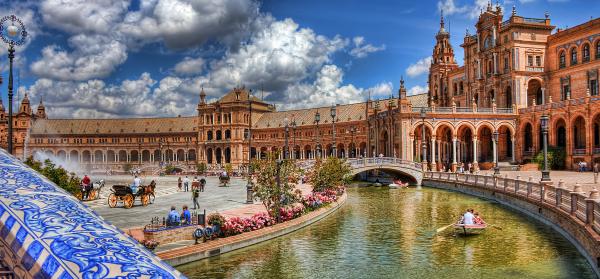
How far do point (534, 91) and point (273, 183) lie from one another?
5134 centimetres

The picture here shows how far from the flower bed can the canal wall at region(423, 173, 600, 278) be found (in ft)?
35.8

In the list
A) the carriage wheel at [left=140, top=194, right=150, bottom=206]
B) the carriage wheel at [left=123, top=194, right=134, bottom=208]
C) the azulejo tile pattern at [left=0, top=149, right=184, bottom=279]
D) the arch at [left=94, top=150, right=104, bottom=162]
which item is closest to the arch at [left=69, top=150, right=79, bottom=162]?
the arch at [left=94, top=150, right=104, bottom=162]

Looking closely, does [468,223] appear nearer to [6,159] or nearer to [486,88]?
[6,159]

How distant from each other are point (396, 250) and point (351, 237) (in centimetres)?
309

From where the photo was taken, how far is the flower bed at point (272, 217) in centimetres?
1889

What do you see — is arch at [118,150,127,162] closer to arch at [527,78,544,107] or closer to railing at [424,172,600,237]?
arch at [527,78,544,107]

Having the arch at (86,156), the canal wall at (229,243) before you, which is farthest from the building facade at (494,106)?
the arch at (86,156)

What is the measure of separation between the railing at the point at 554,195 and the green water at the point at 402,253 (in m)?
1.24

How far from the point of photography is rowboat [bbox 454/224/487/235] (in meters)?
21.6

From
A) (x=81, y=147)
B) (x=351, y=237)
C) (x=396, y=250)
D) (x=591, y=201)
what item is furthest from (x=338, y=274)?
(x=81, y=147)

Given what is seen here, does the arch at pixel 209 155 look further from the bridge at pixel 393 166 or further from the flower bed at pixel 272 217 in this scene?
the flower bed at pixel 272 217

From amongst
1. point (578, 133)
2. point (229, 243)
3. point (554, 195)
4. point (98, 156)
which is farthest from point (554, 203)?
point (98, 156)

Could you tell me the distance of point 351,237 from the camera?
21.8 m

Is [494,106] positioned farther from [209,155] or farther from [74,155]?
[74,155]
